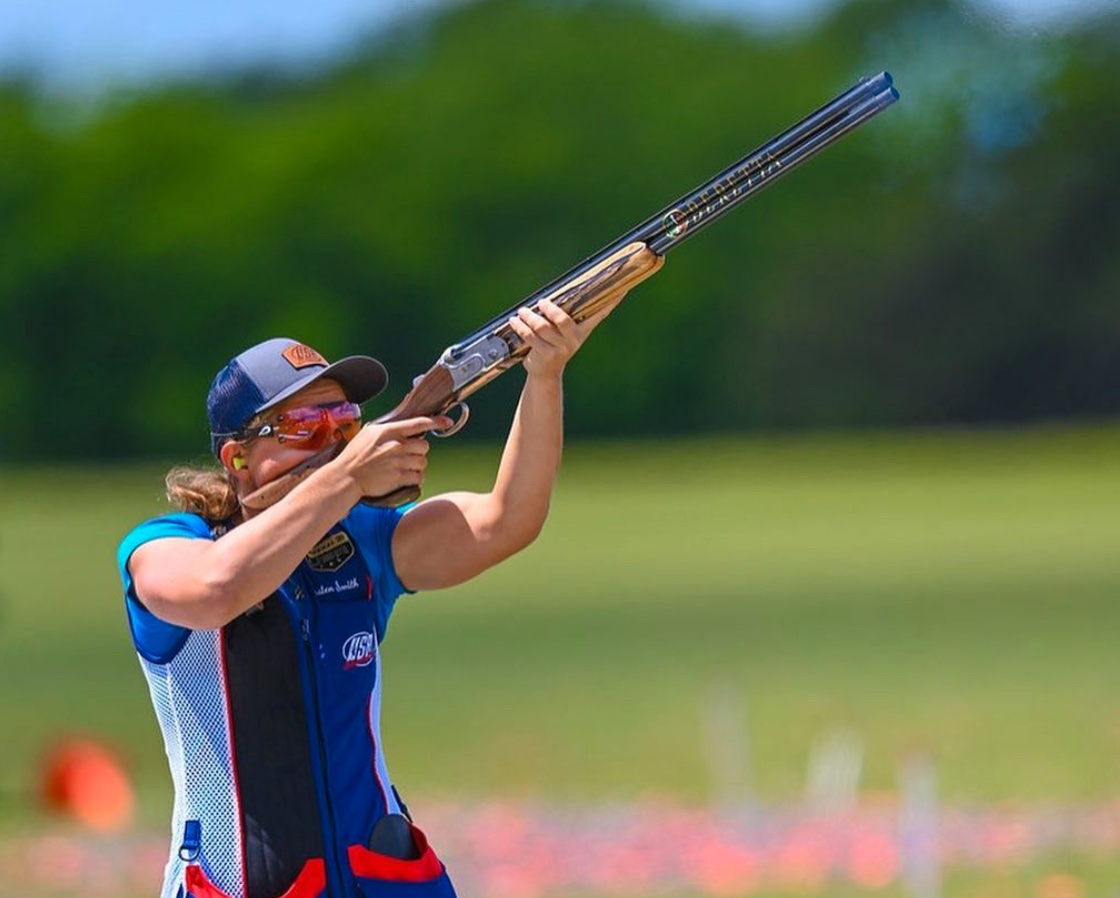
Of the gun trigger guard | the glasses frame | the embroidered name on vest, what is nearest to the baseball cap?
the glasses frame

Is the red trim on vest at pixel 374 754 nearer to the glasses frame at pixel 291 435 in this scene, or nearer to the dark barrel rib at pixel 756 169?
the glasses frame at pixel 291 435

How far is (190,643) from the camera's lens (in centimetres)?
455

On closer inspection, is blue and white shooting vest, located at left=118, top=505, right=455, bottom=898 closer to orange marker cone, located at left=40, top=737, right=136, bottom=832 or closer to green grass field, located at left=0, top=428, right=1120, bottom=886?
green grass field, located at left=0, top=428, right=1120, bottom=886

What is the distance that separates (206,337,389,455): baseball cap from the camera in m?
4.69

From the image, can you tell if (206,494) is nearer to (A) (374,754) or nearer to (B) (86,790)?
(A) (374,754)

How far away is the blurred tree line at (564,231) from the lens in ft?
184

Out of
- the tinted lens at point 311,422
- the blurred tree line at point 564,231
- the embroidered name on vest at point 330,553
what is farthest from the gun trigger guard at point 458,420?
the blurred tree line at point 564,231

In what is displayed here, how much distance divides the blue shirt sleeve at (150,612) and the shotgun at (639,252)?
0.50 m

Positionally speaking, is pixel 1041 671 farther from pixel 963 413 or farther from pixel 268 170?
pixel 268 170

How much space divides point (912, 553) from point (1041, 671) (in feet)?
44.5

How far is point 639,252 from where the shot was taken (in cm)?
493

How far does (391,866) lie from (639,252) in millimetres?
1341

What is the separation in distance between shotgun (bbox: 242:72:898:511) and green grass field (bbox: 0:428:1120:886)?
1033 mm

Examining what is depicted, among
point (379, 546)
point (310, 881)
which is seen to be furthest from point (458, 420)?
point (310, 881)
